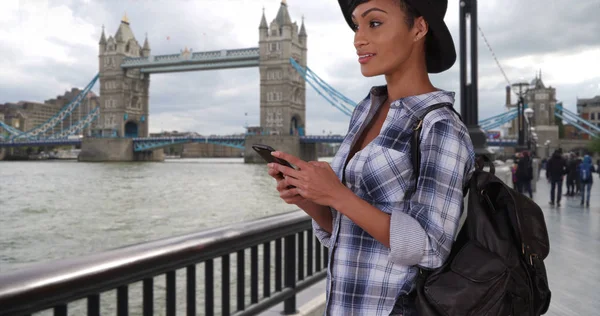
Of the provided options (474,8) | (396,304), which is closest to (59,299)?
(396,304)

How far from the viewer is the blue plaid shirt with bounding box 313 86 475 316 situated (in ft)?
2.71

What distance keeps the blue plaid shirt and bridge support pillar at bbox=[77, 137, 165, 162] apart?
48.1 m

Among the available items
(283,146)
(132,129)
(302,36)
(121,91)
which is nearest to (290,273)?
(283,146)

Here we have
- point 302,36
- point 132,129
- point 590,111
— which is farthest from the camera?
point 132,129

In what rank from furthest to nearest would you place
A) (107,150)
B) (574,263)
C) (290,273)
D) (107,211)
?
(107,150) → (107,211) → (574,263) → (290,273)

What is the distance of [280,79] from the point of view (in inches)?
1940

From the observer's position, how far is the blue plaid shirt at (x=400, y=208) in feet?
2.71

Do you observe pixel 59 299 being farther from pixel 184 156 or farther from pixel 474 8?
pixel 184 156

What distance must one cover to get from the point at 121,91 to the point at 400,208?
5914 centimetres

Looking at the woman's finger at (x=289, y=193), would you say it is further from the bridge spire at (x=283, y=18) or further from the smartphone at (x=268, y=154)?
the bridge spire at (x=283, y=18)

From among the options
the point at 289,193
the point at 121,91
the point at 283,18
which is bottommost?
the point at 289,193

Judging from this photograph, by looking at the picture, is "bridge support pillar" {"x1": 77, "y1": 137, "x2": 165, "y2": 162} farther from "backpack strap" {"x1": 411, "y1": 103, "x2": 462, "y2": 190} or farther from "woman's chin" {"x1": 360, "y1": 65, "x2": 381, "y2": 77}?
"backpack strap" {"x1": 411, "y1": 103, "x2": 462, "y2": 190}

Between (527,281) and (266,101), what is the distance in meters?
48.9

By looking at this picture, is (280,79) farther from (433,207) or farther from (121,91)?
(433,207)
